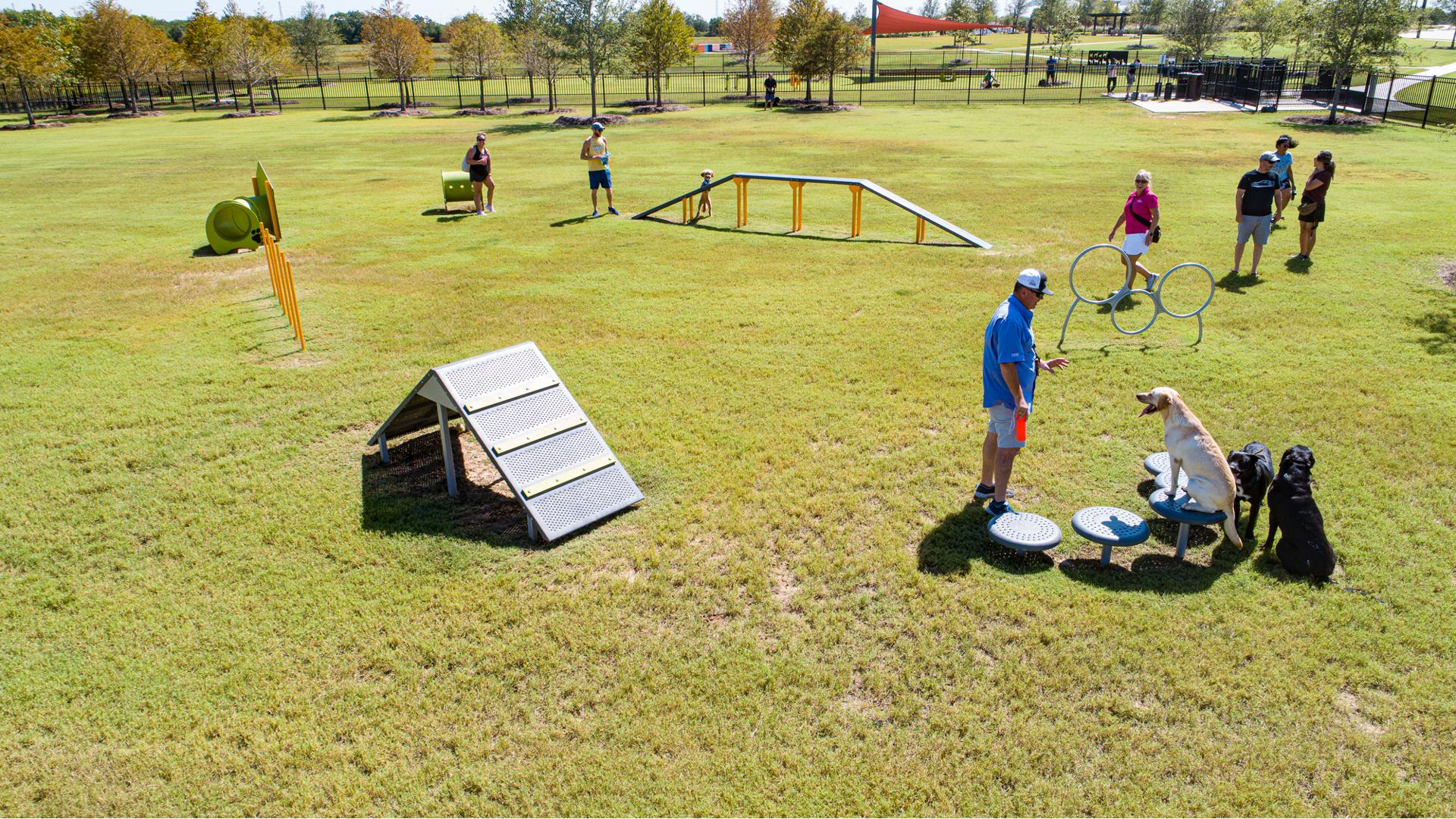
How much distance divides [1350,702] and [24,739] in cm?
738

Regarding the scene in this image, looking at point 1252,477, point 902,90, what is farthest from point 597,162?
point 902,90

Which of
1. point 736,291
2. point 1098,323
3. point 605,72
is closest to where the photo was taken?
point 1098,323

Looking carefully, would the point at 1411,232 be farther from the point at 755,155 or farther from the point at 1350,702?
the point at 755,155

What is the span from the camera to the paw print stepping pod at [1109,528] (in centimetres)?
597

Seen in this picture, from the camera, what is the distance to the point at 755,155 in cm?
2753

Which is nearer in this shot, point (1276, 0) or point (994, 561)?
point (994, 561)

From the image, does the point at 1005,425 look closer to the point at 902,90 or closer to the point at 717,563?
the point at 717,563

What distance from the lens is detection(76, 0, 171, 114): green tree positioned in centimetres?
4878

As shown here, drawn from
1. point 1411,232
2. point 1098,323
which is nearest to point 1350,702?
point 1098,323

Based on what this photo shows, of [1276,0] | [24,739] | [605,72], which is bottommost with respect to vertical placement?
[24,739]

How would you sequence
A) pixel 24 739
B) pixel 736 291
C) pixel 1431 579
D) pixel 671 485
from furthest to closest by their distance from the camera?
pixel 736 291
pixel 671 485
pixel 1431 579
pixel 24 739

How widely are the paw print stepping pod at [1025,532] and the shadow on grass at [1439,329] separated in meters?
7.09

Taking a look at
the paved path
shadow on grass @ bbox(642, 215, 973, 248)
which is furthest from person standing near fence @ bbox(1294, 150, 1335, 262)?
the paved path

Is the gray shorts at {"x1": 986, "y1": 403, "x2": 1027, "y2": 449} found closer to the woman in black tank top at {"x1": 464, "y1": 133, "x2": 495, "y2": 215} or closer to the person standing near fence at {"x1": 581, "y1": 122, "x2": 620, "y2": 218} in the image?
the person standing near fence at {"x1": 581, "y1": 122, "x2": 620, "y2": 218}
